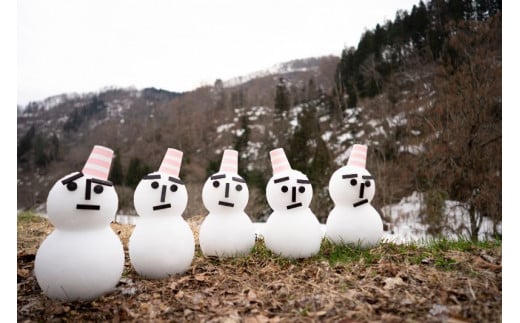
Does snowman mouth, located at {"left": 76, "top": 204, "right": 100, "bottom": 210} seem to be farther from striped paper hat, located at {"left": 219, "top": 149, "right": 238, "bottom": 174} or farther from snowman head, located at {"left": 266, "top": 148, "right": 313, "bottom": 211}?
snowman head, located at {"left": 266, "top": 148, "right": 313, "bottom": 211}

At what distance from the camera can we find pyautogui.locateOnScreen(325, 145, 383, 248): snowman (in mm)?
3731

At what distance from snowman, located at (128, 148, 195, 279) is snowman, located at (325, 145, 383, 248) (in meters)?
1.84

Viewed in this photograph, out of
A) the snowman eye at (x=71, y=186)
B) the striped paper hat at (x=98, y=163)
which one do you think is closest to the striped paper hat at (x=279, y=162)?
the striped paper hat at (x=98, y=163)

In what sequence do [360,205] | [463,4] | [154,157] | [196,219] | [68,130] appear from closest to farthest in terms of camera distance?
[360,205] → [196,219] → [463,4] → [154,157] → [68,130]

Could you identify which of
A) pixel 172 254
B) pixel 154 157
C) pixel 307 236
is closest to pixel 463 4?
pixel 307 236

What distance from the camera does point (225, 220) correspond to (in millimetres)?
3518

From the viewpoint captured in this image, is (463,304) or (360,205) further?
(360,205)

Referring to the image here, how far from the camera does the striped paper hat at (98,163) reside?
106 inches

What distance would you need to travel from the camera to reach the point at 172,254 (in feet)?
9.54

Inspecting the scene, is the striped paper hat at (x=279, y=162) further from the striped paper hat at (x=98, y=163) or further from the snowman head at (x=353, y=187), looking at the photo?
the striped paper hat at (x=98, y=163)

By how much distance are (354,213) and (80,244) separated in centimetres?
292

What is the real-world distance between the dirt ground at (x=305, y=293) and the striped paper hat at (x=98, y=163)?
3.41 feet

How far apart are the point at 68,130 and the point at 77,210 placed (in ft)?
59.8

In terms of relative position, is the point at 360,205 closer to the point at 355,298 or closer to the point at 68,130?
the point at 355,298
